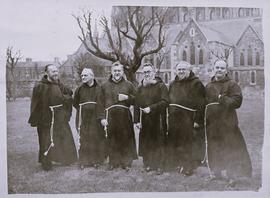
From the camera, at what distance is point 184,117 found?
5.96 ft

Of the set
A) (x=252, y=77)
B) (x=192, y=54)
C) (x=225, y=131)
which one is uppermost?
(x=192, y=54)

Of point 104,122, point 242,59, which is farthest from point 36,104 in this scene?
point 242,59

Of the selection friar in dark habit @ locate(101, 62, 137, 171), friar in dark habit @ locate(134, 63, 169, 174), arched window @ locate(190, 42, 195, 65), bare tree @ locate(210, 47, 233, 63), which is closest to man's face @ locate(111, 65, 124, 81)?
friar in dark habit @ locate(101, 62, 137, 171)

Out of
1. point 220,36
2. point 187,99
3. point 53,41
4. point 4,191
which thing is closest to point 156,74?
point 187,99

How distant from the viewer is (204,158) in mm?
1848

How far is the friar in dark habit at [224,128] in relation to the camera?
1.83 m

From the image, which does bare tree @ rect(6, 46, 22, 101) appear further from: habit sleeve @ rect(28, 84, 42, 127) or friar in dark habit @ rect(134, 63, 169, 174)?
friar in dark habit @ rect(134, 63, 169, 174)

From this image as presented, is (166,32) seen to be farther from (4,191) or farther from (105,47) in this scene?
(4,191)

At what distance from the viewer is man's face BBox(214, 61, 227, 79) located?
1842 mm

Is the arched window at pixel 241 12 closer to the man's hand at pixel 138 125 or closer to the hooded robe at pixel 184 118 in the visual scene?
the hooded robe at pixel 184 118

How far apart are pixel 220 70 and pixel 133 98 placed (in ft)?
1.38

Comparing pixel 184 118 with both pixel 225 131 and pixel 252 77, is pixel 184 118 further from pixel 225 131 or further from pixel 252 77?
pixel 252 77

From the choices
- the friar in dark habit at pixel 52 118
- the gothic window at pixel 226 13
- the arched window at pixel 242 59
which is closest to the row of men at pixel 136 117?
the friar in dark habit at pixel 52 118

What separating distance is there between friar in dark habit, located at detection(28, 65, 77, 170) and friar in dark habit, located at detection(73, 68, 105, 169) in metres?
0.04
